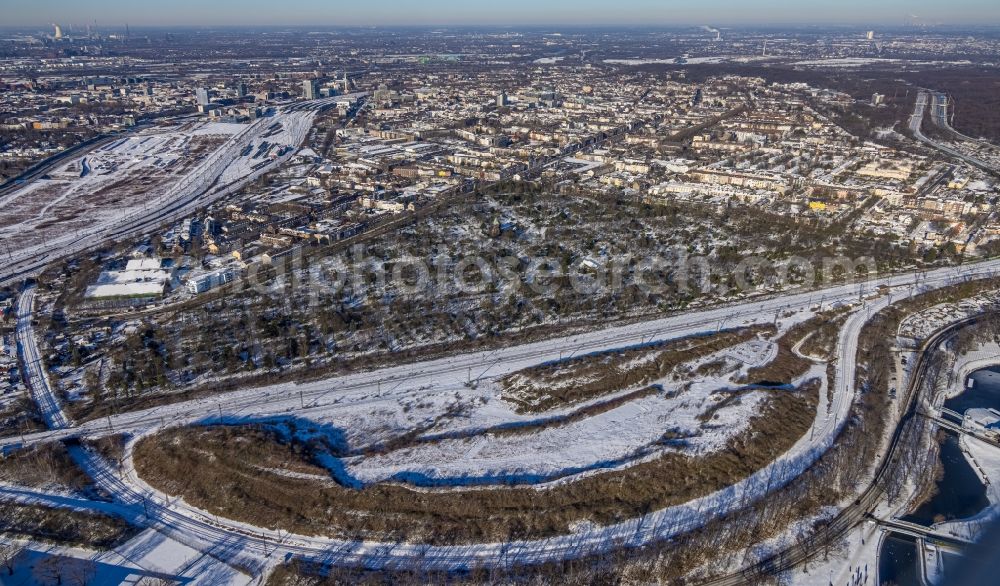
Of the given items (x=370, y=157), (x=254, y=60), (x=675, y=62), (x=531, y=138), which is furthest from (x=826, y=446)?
(x=254, y=60)

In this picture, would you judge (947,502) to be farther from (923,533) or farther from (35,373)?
(35,373)

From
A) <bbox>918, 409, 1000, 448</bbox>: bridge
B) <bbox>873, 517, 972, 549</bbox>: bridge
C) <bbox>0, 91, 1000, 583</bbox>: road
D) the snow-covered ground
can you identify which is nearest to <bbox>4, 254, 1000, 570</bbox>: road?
<bbox>0, 91, 1000, 583</bbox>: road

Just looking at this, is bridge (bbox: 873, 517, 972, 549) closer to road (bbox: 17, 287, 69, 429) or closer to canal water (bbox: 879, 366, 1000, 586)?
canal water (bbox: 879, 366, 1000, 586)

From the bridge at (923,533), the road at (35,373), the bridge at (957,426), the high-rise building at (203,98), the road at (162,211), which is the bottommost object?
the bridge at (923,533)

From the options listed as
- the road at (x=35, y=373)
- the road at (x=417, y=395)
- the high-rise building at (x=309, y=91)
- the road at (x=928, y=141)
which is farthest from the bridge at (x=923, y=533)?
the high-rise building at (x=309, y=91)

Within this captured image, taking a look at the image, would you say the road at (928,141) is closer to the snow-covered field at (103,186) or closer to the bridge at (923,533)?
the bridge at (923,533)

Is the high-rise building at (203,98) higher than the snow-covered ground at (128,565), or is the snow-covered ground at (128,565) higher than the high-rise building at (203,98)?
the high-rise building at (203,98)

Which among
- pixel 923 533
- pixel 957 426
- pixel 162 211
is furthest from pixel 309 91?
pixel 923 533

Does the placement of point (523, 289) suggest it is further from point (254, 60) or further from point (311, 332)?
point (254, 60)
